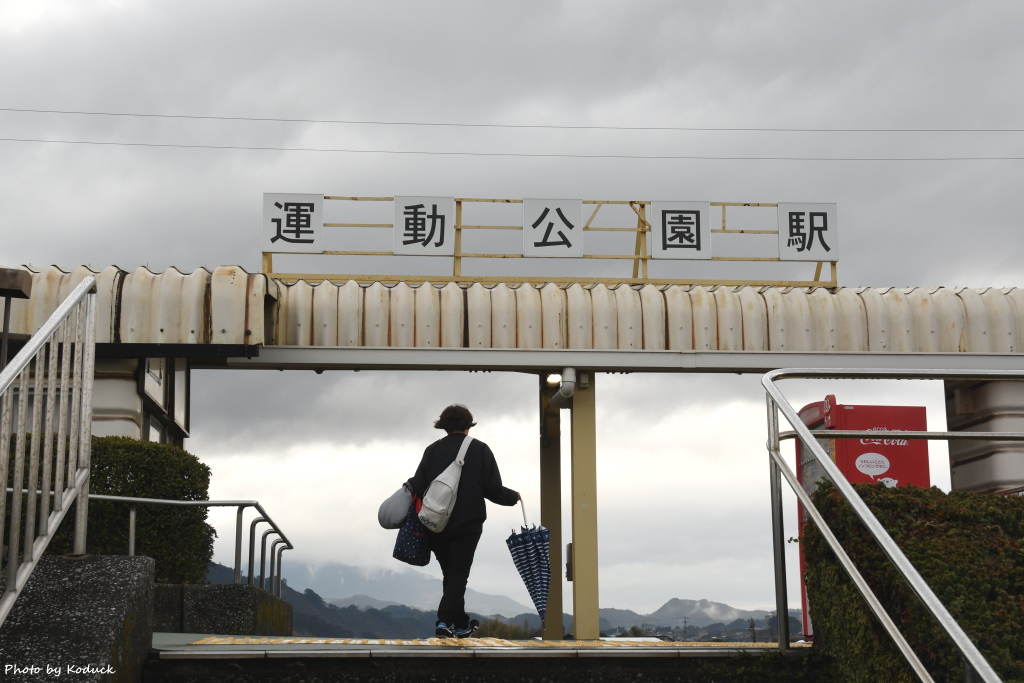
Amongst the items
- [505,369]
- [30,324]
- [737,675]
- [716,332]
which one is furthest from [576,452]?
[737,675]

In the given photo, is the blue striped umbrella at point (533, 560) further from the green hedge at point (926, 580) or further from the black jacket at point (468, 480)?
Result: the green hedge at point (926, 580)

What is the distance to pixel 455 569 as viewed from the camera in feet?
22.8

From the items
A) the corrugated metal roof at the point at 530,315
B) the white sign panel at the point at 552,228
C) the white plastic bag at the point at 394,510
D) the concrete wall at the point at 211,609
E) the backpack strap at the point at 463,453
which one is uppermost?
the white sign panel at the point at 552,228

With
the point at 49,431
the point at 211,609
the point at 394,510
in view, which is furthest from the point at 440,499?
the point at 211,609

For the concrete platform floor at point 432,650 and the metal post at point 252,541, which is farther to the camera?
the metal post at point 252,541

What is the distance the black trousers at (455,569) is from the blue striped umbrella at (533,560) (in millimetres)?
989

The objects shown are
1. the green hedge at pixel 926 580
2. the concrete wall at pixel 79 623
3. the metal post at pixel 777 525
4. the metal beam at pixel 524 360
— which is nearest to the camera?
the green hedge at pixel 926 580

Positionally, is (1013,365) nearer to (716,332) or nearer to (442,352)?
(716,332)

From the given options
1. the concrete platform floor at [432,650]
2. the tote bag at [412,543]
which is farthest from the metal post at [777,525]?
the tote bag at [412,543]

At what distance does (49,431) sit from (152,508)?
18.5 ft

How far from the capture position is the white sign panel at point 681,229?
48.9ft

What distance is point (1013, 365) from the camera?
1216 centimetres

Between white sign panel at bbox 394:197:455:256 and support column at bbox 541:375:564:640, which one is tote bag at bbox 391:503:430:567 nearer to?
support column at bbox 541:375:564:640

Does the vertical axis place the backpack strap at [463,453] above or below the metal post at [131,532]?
above
